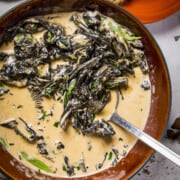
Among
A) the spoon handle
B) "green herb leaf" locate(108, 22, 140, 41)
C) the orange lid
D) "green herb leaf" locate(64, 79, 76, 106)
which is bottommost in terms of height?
the spoon handle

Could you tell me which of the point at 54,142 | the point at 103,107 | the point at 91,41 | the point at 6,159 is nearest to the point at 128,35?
the point at 91,41

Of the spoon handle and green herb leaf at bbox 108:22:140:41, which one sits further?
green herb leaf at bbox 108:22:140:41

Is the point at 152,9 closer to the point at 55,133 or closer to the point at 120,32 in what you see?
the point at 120,32

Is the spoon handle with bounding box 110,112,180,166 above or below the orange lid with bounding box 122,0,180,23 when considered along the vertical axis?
below

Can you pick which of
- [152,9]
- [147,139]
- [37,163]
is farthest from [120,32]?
[37,163]

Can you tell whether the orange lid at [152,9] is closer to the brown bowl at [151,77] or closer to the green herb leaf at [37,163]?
the brown bowl at [151,77]

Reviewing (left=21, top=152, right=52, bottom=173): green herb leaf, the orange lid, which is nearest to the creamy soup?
(left=21, top=152, right=52, bottom=173): green herb leaf

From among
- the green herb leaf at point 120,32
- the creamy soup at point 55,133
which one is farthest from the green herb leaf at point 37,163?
the green herb leaf at point 120,32

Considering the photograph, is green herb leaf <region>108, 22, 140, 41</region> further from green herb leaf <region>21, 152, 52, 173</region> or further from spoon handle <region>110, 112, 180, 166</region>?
green herb leaf <region>21, 152, 52, 173</region>
